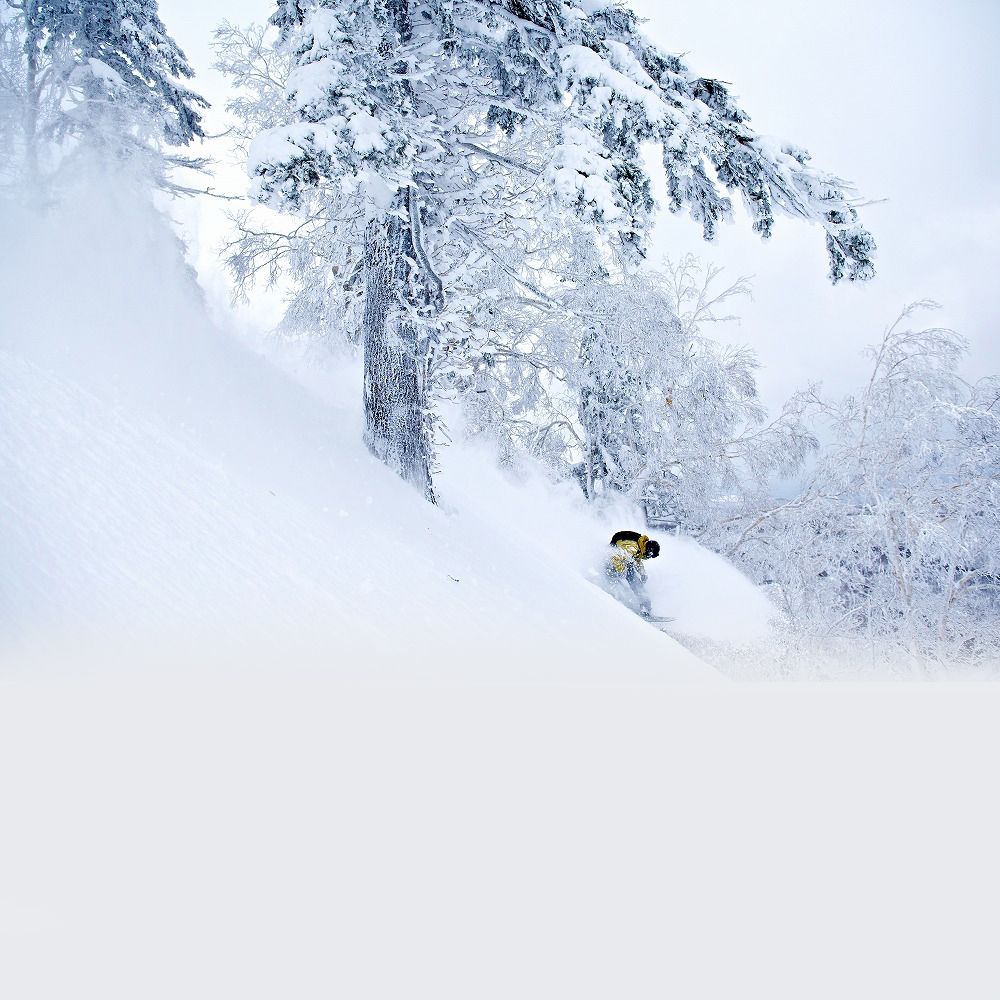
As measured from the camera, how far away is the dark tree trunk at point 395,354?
4.09 m

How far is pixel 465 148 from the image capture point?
4.31m

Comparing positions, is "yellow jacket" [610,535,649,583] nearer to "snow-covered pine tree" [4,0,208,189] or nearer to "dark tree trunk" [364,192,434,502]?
"dark tree trunk" [364,192,434,502]

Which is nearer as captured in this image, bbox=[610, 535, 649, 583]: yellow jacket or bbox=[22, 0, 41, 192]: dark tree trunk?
bbox=[22, 0, 41, 192]: dark tree trunk

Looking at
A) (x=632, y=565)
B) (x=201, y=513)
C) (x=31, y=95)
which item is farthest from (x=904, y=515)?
(x=31, y=95)

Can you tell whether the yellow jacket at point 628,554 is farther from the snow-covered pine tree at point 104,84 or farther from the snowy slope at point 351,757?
the snow-covered pine tree at point 104,84

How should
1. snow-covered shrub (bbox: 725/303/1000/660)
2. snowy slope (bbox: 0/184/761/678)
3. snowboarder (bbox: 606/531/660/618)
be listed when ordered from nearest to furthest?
snowy slope (bbox: 0/184/761/678) < snow-covered shrub (bbox: 725/303/1000/660) < snowboarder (bbox: 606/531/660/618)

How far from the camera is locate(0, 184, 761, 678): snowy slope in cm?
237

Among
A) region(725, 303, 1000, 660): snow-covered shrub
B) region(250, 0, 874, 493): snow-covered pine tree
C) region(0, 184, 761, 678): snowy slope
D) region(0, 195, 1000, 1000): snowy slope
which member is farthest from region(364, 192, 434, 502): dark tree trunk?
region(725, 303, 1000, 660): snow-covered shrub

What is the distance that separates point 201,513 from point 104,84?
2.56m

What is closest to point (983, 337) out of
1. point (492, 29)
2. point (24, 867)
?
point (492, 29)

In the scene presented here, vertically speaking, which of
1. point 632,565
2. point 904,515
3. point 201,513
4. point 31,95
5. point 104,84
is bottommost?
point 201,513

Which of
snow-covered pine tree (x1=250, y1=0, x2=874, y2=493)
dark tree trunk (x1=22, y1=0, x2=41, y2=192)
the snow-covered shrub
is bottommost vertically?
dark tree trunk (x1=22, y1=0, x2=41, y2=192)

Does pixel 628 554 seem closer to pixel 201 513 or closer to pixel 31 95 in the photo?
pixel 201 513

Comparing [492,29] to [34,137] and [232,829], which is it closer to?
[34,137]
